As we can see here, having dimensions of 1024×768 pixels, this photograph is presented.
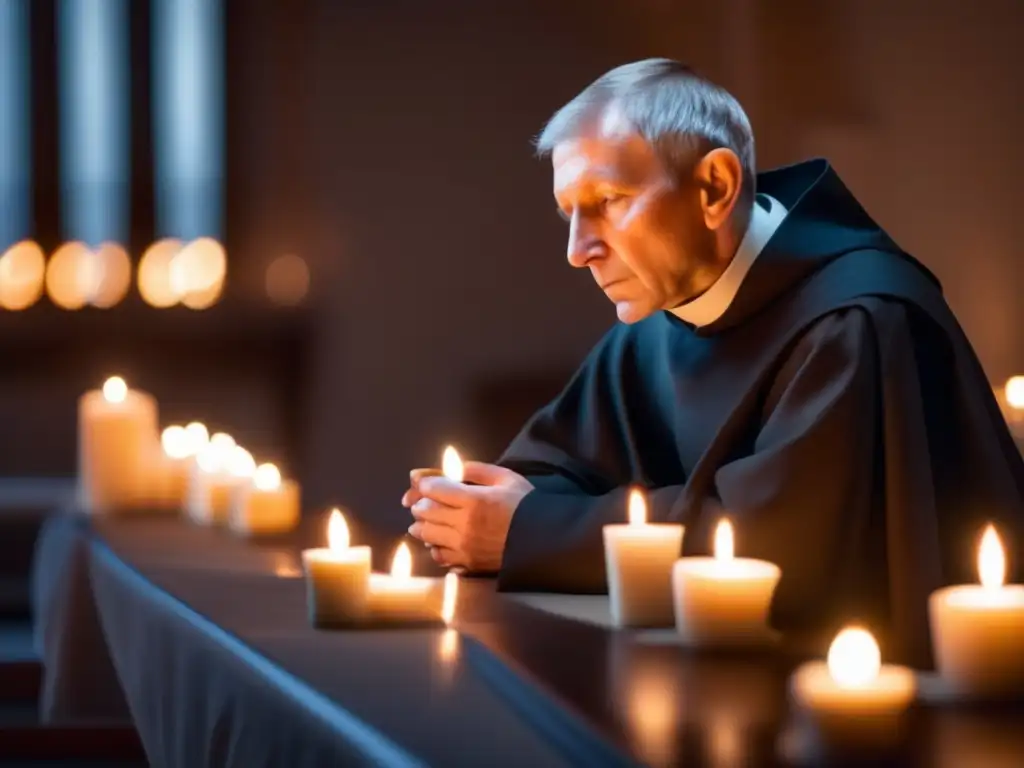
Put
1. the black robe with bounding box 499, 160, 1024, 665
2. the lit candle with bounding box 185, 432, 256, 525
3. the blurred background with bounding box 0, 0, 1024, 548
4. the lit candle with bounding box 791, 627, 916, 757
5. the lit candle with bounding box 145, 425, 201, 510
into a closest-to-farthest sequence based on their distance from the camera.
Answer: the lit candle with bounding box 791, 627, 916, 757
the black robe with bounding box 499, 160, 1024, 665
the lit candle with bounding box 185, 432, 256, 525
the lit candle with bounding box 145, 425, 201, 510
the blurred background with bounding box 0, 0, 1024, 548

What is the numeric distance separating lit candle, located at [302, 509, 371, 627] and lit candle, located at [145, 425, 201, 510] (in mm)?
1479

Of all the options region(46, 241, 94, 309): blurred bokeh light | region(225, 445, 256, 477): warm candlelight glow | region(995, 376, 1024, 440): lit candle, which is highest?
region(46, 241, 94, 309): blurred bokeh light

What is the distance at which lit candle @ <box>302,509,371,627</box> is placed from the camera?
5.75 feet

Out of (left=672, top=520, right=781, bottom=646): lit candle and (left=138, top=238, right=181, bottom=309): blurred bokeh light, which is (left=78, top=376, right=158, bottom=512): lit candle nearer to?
(left=672, top=520, right=781, bottom=646): lit candle

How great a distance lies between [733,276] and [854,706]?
44.5 inches

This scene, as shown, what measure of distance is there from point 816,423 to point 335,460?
5.05 metres

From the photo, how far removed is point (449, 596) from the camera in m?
1.96

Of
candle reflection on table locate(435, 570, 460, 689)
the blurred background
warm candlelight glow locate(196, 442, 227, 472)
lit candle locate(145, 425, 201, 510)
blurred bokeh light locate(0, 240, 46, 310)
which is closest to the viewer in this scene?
candle reflection on table locate(435, 570, 460, 689)

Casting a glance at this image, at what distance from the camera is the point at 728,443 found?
2.03 meters

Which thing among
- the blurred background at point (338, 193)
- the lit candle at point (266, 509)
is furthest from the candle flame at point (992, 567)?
the blurred background at point (338, 193)

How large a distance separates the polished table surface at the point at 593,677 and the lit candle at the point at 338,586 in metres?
0.03

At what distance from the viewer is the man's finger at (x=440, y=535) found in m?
2.13

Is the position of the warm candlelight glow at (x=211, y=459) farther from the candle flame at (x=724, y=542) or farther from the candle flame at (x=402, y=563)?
the candle flame at (x=724, y=542)

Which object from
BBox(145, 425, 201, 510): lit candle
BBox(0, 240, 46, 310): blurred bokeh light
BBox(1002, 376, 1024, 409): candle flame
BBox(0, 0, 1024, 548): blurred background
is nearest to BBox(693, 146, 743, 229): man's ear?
BBox(145, 425, 201, 510): lit candle
